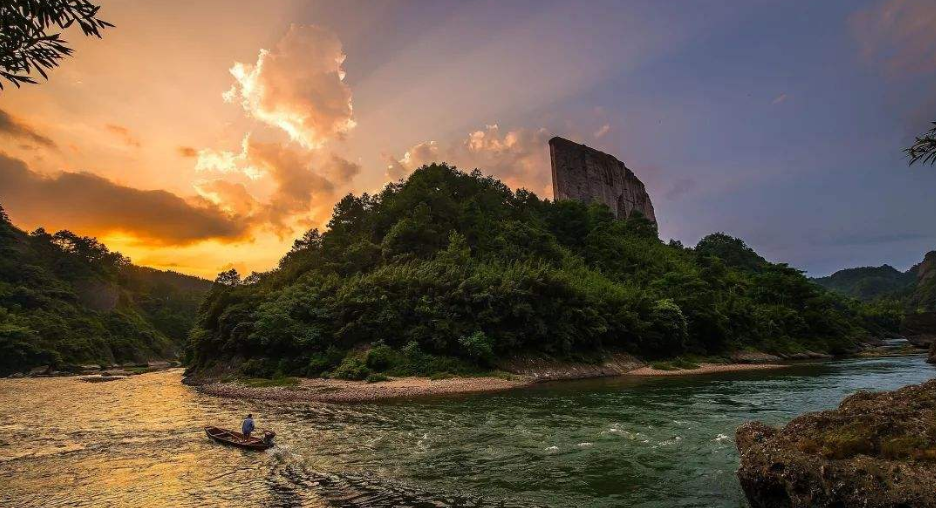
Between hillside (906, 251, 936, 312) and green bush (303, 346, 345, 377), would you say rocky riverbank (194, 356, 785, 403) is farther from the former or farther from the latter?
hillside (906, 251, 936, 312)

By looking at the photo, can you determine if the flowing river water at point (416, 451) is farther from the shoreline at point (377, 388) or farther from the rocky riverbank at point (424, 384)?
the rocky riverbank at point (424, 384)

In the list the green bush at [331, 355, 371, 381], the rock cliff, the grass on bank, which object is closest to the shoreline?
the grass on bank

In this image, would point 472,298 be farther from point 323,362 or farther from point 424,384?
point 323,362

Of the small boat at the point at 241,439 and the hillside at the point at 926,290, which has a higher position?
Result: the hillside at the point at 926,290

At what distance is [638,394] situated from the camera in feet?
99.1

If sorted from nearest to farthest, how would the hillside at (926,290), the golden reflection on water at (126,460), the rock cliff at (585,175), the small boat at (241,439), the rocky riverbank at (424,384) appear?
the golden reflection on water at (126,460)
the small boat at (241,439)
the rocky riverbank at (424,384)
the rock cliff at (585,175)
the hillside at (926,290)

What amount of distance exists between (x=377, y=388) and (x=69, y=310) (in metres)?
94.3

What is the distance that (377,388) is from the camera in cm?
3578

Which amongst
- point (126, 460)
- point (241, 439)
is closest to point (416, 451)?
point (241, 439)

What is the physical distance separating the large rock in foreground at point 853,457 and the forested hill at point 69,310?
94.1 metres

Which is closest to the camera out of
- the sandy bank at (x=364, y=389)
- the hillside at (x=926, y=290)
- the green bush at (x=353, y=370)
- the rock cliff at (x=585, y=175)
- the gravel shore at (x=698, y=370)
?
the sandy bank at (x=364, y=389)

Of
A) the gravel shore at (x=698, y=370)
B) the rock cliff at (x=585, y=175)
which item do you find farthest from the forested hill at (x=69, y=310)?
the rock cliff at (x=585, y=175)

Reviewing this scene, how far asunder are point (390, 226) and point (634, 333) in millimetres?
39519

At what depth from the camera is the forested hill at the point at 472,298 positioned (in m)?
46.8
